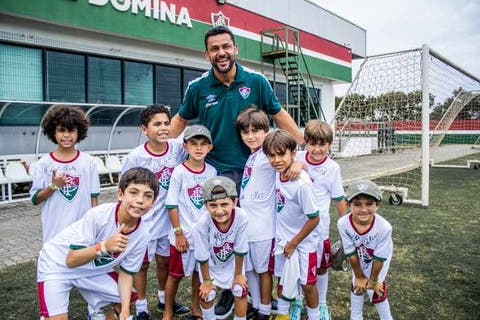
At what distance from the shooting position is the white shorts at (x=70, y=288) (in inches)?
93.7

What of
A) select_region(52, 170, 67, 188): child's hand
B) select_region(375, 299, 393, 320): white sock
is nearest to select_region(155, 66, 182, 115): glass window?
select_region(52, 170, 67, 188): child's hand

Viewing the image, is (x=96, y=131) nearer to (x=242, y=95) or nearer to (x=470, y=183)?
(x=242, y=95)

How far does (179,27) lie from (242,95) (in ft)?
31.6

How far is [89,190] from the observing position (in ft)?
10.4

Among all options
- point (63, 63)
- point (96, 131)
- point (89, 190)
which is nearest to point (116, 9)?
point (63, 63)

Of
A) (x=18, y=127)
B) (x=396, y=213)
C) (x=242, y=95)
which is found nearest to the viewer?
(x=242, y=95)

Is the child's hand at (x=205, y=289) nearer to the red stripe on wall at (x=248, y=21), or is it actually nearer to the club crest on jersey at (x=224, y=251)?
the club crest on jersey at (x=224, y=251)

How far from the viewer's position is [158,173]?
3164mm

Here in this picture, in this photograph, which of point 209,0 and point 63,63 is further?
point 209,0

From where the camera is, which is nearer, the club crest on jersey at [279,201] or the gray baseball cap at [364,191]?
the gray baseball cap at [364,191]

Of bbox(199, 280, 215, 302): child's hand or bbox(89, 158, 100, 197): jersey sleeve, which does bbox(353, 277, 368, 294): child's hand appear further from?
bbox(89, 158, 100, 197): jersey sleeve

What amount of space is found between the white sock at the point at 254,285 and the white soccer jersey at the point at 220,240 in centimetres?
24

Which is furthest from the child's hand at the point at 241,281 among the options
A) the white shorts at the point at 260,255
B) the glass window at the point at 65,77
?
the glass window at the point at 65,77

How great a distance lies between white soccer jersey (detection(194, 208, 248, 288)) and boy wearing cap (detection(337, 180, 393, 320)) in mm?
718
